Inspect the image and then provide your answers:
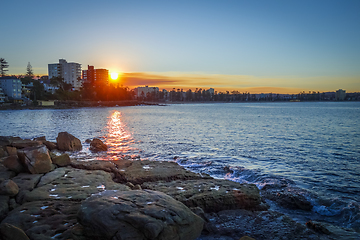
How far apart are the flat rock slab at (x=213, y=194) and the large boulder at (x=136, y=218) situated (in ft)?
6.02

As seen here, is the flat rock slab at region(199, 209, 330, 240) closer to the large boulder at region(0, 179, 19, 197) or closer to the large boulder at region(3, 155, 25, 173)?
the large boulder at region(0, 179, 19, 197)

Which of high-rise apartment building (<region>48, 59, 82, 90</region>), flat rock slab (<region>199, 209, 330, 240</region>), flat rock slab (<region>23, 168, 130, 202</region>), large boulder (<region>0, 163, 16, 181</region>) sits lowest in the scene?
flat rock slab (<region>199, 209, 330, 240</region>)

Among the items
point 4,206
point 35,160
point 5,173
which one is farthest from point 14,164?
point 4,206

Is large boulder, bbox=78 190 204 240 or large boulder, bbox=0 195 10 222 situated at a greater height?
large boulder, bbox=78 190 204 240

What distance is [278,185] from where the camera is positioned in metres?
11.2

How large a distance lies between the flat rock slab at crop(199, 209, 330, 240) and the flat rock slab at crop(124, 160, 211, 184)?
3.30 meters

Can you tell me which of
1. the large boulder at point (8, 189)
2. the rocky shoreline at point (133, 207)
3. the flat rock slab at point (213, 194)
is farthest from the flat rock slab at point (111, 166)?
the large boulder at point (8, 189)

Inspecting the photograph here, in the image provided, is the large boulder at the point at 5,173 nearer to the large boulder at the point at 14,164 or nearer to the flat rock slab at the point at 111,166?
the large boulder at the point at 14,164

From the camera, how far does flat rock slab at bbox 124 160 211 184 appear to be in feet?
34.2

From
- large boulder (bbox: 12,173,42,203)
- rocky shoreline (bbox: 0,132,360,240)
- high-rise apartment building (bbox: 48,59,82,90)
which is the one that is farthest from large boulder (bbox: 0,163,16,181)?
high-rise apartment building (bbox: 48,59,82,90)

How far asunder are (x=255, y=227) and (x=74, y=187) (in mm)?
6140

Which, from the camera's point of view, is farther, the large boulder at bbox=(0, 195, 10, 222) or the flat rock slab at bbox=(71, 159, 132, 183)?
the flat rock slab at bbox=(71, 159, 132, 183)

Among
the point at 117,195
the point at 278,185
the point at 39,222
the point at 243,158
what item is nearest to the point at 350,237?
the point at 278,185

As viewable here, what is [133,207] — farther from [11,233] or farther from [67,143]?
[67,143]
